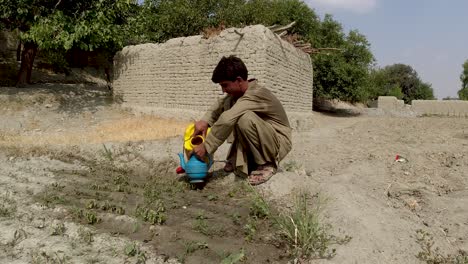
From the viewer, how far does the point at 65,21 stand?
9016 mm

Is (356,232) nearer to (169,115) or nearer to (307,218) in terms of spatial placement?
(307,218)

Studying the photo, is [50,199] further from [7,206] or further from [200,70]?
[200,70]

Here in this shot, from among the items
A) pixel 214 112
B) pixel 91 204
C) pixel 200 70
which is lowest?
pixel 91 204

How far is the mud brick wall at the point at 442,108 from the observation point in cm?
1772

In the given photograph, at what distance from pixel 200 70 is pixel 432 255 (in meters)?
6.39

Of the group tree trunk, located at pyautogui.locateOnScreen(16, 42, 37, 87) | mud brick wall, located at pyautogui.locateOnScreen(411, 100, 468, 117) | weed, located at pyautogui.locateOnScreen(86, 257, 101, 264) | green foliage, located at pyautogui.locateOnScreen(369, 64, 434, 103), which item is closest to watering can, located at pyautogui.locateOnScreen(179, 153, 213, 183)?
weed, located at pyautogui.locateOnScreen(86, 257, 101, 264)

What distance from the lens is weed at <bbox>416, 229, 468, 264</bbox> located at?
7.33 feet

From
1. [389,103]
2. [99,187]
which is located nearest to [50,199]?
[99,187]

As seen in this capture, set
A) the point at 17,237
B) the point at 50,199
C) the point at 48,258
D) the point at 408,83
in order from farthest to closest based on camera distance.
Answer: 1. the point at 408,83
2. the point at 50,199
3. the point at 17,237
4. the point at 48,258

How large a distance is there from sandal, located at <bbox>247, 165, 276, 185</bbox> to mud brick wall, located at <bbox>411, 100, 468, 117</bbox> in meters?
17.3

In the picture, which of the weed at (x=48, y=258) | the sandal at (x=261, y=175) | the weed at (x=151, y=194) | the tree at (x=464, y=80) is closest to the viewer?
the weed at (x=48, y=258)

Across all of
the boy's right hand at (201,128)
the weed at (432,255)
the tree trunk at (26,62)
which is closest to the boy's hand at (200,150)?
the boy's right hand at (201,128)

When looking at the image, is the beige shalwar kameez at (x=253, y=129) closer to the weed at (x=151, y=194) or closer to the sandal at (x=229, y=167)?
the sandal at (x=229, y=167)

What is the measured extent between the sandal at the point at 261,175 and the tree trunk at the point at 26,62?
9.51 metres
